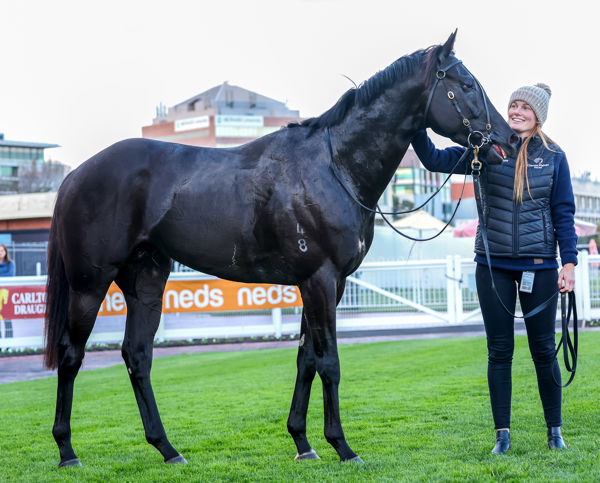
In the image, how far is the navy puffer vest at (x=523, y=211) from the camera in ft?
12.7

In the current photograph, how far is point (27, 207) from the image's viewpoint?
27.6 metres

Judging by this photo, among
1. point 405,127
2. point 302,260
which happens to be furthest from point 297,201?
point 405,127

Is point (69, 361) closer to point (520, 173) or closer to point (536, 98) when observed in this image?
point (520, 173)

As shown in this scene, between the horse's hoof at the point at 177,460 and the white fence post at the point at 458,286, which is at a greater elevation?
the white fence post at the point at 458,286

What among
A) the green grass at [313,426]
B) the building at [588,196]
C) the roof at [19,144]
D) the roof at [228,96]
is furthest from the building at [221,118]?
the green grass at [313,426]

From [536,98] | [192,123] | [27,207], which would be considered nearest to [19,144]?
[192,123]

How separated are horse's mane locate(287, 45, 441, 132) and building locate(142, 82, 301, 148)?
96060 mm

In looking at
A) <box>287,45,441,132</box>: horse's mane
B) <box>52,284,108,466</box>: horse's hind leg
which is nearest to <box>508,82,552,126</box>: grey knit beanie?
<box>287,45,441,132</box>: horse's mane

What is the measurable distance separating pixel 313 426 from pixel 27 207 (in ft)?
82.3

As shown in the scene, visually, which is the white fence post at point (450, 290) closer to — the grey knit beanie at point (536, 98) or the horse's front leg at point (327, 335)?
the grey knit beanie at point (536, 98)

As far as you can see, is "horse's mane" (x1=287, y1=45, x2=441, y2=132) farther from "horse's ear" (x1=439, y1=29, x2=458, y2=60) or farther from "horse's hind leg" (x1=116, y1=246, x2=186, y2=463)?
"horse's hind leg" (x1=116, y1=246, x2=186, y2=463)

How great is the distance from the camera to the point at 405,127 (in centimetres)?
386

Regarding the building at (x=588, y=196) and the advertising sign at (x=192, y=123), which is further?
the advertising sign at (x=192, y=123)

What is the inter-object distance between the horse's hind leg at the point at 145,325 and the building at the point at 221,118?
95685 mm
